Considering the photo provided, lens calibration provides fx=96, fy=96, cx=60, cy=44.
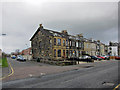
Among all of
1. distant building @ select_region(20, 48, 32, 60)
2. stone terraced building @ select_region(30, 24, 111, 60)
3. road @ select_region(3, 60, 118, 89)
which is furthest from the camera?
distant building @ select_region(20, 48, 32, 60)

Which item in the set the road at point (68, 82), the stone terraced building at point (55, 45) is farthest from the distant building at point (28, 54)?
the road at point (68, 82)

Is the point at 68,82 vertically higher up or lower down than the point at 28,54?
higher up

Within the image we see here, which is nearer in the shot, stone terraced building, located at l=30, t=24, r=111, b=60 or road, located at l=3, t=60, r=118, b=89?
road, located at l=3, t=60, r=118, b=89

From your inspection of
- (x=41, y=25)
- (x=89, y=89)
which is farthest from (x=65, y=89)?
(x=41, y=25)

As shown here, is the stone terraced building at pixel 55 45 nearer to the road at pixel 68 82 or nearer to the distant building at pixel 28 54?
Answer: the distant building at pixel 28 54

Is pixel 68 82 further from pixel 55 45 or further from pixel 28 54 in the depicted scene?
pixel 28 54

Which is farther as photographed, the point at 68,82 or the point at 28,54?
the point at 28,54

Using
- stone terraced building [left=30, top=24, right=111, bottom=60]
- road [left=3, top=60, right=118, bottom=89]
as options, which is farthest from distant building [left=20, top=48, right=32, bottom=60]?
road [left=3, top=60, right=118, bottom=89]

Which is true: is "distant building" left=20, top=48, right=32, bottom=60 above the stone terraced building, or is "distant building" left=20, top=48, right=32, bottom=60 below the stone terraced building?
below

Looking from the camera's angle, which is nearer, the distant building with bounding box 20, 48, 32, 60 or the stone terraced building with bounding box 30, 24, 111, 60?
the stone terraced building with bounding box 30, 24, 111, 60

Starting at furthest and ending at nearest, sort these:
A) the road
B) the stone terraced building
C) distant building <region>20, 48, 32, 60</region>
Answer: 1. distant building <region>20, 48, 32, 60</region>
2. the stone terraced building
3. the road

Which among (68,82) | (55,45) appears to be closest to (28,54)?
(55,45)

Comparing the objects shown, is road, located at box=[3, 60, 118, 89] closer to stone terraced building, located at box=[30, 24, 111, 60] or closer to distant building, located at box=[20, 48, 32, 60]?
stone terraced building, located at box=[30, 24, 111, 60]

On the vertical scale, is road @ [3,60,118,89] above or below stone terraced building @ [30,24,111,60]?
below
